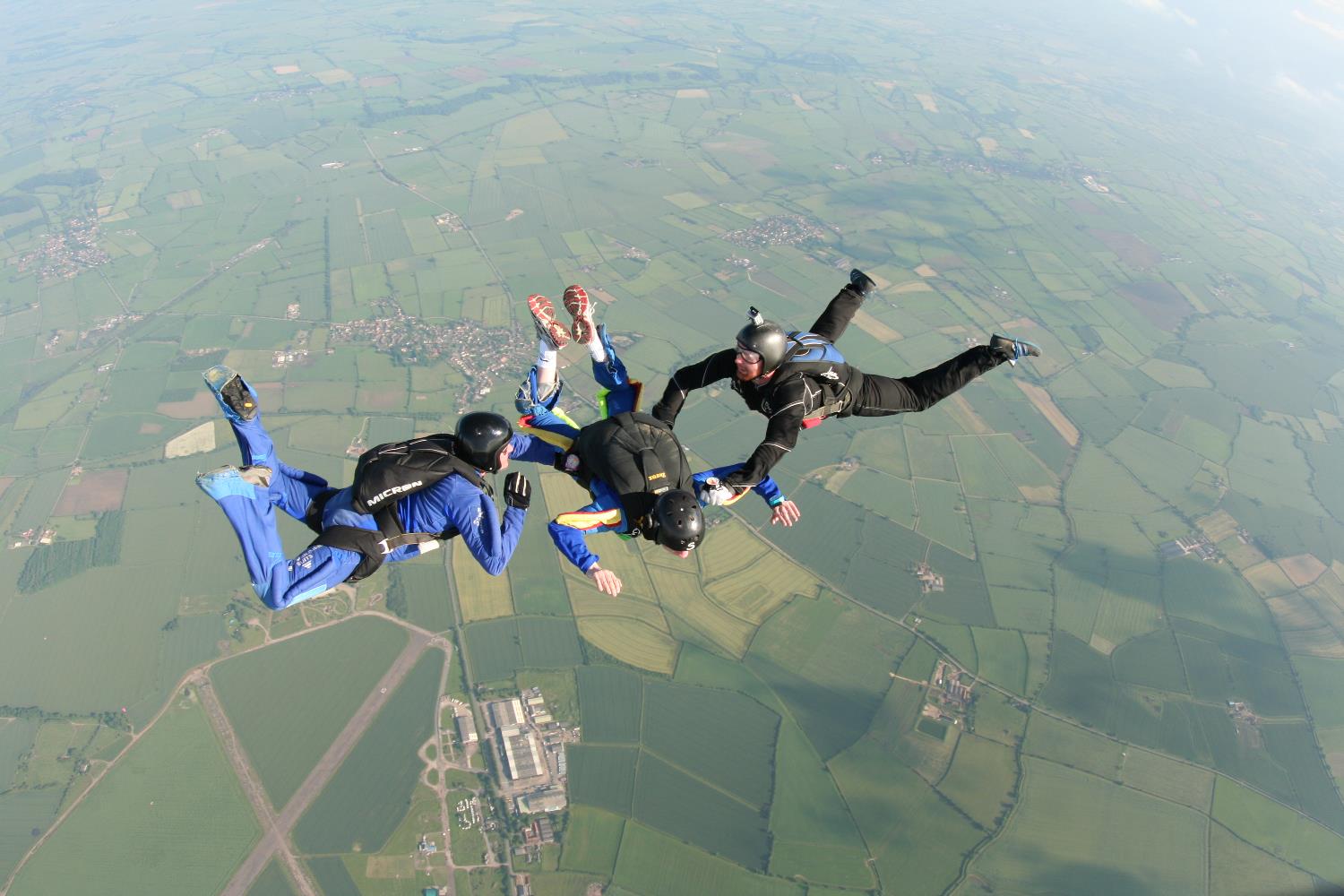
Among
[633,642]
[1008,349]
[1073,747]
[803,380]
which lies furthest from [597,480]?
[1073,747]

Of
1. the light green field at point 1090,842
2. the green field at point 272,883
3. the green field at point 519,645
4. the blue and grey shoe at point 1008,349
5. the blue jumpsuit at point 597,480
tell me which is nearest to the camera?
the blue jumpsuit at point 597,480

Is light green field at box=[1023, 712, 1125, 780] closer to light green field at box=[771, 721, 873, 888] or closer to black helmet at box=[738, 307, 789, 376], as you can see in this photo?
light green field at box=[771, 721, 873, 888]

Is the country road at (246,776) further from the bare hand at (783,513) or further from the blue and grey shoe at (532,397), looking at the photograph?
the bare hand at (783,513)

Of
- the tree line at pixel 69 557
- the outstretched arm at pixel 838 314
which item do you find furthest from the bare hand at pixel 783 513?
the tree line at pixel 69 557

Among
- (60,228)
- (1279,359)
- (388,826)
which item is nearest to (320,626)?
(388,826)

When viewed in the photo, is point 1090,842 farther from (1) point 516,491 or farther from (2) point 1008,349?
(1) point 516,491

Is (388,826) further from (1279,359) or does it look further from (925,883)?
(1279,359)

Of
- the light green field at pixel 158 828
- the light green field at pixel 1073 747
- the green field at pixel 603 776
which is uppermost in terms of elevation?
the light green field at pixel 1073 747
